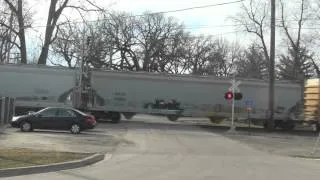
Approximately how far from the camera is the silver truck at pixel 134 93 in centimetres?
4641

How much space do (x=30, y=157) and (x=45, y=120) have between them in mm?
15913

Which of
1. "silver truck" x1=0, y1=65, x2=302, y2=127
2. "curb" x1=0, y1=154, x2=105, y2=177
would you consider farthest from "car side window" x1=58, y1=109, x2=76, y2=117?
"curb" x1=0, y1=154, x2=105, y2=177

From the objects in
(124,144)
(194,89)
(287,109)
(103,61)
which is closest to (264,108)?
(287,109)

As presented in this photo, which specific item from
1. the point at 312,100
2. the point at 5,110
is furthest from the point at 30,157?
the point at 312,100

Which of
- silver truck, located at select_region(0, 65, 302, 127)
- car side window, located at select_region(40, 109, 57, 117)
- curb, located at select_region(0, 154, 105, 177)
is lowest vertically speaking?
curb, located at select_region(0, 154, 105, 177)

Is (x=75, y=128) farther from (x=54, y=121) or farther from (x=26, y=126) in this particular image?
(x=26, y=126)

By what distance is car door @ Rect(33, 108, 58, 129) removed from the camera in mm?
33562

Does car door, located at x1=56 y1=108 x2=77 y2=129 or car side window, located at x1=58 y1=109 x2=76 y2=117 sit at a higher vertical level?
car side window, located at x1=58 y1=109 x2=76 y2=117

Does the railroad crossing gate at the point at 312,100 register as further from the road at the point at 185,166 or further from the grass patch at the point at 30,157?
the grass patch at the point at 30,157

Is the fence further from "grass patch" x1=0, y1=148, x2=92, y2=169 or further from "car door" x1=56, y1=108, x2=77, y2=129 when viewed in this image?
"grass patch" x1=0, y1=148, x2=92, y2=169

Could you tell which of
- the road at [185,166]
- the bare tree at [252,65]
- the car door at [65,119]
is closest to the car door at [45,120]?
the car door at [65,119]

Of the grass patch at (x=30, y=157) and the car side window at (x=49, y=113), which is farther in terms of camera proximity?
the car side window at (x=49, y=113)

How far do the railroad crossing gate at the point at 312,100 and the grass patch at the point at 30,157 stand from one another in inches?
1004

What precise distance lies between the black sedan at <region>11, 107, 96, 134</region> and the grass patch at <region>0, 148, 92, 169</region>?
13.9m
